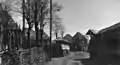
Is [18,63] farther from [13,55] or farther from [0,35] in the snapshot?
[0,35]

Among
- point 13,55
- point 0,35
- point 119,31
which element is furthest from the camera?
point 119,31

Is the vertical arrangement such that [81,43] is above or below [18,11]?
below

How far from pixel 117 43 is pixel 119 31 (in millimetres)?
1098

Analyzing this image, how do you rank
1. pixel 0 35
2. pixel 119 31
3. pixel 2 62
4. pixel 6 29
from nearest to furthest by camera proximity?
pixel 2 62, pixel 0 35, pixel 119 31, pixel 6 29

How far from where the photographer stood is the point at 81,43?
283 feet

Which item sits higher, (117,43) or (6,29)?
(6,29)

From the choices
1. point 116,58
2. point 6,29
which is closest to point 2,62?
point 6,29

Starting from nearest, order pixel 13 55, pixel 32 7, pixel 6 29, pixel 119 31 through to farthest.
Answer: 1. pixel 13 55
2. pixel 119 31
3. pixel 6 29
4. pixel 32 7

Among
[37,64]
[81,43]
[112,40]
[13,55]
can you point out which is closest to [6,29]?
[37,64]

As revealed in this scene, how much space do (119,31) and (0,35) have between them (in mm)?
9385

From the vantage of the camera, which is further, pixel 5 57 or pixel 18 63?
pixel 18 63

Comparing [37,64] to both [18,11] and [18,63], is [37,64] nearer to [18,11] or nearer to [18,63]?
[18,63]

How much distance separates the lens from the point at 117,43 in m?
15.0

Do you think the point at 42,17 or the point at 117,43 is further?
the point at 42,17
